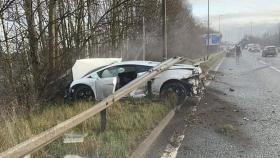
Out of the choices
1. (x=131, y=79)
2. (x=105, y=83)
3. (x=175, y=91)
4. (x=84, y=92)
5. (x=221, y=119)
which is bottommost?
(x=221, y=119)

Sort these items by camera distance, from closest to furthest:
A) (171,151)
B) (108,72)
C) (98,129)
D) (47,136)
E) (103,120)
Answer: (47,136), (171,151), (103,120), (98,129), (108,72)

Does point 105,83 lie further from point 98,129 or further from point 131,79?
point 98,129

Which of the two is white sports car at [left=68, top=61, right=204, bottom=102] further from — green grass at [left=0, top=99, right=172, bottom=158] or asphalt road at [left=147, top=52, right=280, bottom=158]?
green grass at [left=0, top=99, right=172, bottom=158]

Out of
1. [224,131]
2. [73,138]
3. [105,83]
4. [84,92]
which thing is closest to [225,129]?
[224,131]

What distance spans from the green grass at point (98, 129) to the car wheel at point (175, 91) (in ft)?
5.40

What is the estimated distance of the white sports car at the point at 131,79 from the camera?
14266mm

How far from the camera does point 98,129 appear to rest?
8.45 m

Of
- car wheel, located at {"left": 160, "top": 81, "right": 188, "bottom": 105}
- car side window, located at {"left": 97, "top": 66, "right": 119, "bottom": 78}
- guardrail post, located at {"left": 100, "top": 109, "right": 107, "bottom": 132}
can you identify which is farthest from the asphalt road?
car side window, located at {"left": 97, "top": 66, "right": 119, "bottom": 78}

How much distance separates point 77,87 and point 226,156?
919cm

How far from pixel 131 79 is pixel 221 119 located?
4.53m

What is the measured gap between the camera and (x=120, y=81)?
577 inches

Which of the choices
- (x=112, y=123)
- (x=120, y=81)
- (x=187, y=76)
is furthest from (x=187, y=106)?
(x=112, y=123)

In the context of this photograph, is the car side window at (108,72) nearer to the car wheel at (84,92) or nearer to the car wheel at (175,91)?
the car wheel at (84,92)

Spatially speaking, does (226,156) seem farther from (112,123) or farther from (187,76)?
(187,76)
